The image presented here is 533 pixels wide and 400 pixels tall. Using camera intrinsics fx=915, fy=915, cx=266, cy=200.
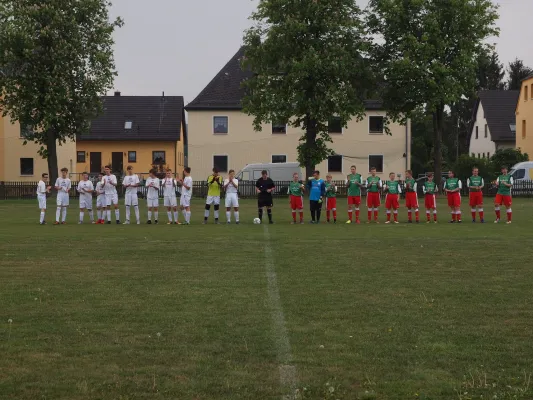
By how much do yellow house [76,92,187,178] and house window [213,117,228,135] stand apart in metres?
10.2

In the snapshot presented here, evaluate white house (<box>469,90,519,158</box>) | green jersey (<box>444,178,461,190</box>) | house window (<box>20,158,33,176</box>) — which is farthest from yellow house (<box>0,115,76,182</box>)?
green jersey (<box>444,178,461,190</box>)

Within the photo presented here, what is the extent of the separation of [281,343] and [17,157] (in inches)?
2523

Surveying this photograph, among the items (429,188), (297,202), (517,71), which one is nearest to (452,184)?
(429,188)

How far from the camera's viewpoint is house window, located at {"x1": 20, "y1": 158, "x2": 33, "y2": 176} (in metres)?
70.2

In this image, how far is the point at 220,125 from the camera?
71312mm

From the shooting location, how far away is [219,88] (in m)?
72.7

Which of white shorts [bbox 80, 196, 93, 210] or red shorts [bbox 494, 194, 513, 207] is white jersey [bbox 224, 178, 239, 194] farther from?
red shorts [bbox 494, 194, 513, 207]

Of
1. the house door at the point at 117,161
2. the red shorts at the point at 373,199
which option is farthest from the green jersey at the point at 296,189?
the house door at the point at 117,161

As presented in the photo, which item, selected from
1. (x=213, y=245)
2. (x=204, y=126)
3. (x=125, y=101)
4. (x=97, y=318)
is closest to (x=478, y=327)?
(x=97, y=318)

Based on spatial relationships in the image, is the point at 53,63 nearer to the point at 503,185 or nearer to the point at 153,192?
the point at 153,192

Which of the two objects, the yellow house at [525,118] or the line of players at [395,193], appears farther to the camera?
the yellow house at [525,118]

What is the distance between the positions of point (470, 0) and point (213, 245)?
3961 centimetres

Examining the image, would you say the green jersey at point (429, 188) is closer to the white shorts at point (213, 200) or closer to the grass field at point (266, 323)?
the white shorts at point (213, 200)

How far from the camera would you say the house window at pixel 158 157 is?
81.4m
